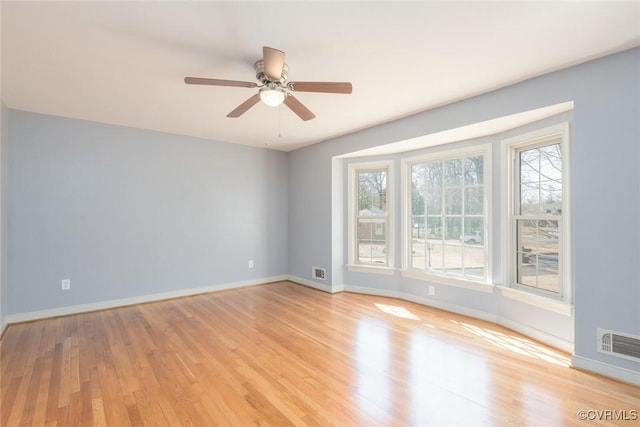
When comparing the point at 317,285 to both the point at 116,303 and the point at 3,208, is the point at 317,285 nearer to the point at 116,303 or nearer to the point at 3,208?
the point at 116,303

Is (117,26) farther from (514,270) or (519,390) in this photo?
(514,270)

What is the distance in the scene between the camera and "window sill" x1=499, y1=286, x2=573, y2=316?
2.71 meters

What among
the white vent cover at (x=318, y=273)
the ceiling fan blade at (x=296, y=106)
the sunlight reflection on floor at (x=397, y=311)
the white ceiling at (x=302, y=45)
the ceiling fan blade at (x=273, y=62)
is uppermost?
the white ceiling at (x=302, y=45)

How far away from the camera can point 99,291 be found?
158 inches

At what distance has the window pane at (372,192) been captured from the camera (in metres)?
4.78

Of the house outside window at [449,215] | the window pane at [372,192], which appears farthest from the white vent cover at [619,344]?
the window pane at [372,192]

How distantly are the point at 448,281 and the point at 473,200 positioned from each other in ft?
3.70

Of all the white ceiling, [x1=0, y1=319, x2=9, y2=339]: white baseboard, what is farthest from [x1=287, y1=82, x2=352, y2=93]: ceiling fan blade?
[x1=0, y1=319, x2=9, y2=339]: white baseboard

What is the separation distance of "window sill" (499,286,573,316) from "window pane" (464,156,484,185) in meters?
1.34

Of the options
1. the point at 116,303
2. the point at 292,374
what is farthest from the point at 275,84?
the point at 116,303

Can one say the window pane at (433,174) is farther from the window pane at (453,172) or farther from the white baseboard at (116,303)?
the white baseboard at (116,303)

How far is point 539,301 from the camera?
2.96 meters

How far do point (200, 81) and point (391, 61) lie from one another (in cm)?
150

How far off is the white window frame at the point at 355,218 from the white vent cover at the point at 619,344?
2.53 m
